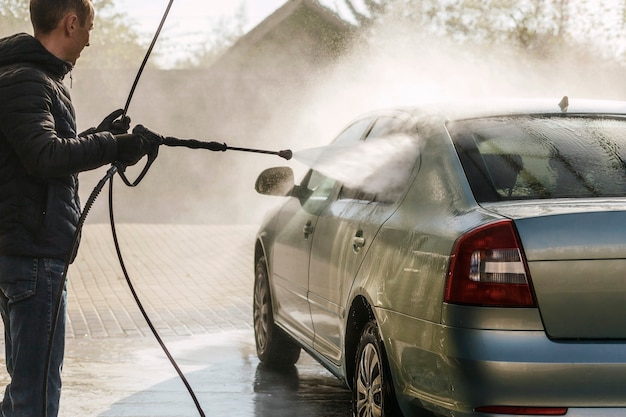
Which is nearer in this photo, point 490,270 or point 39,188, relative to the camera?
point 490,270

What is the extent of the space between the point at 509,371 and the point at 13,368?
1794mm

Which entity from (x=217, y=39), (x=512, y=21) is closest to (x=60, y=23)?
(x=512, y=21)

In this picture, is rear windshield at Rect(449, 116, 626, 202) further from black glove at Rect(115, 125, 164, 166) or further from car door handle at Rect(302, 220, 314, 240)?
car door handle at Rect(302, 220, 314, 240)

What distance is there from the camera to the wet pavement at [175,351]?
663 cm

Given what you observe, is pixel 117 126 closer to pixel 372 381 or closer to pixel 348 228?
pixel 348 228

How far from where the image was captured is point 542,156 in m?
4.63

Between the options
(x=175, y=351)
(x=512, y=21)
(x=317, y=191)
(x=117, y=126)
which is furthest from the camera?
(x=512, y=21)

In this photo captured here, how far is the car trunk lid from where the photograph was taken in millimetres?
3861

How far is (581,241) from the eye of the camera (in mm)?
Answer: 3889

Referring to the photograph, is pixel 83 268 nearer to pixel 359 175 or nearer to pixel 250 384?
pixel 250 384

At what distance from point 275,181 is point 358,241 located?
1727 millimetres

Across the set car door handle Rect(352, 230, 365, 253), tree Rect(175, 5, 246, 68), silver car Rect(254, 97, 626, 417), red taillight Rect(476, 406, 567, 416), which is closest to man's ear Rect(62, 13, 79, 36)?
silver car Rect(254, 97, 626, 417)

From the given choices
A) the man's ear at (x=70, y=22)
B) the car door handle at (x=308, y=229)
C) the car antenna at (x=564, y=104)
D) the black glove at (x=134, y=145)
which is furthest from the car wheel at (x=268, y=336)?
the man's ear at (x=70, y=22)

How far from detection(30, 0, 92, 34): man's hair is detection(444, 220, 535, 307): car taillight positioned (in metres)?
1.65
